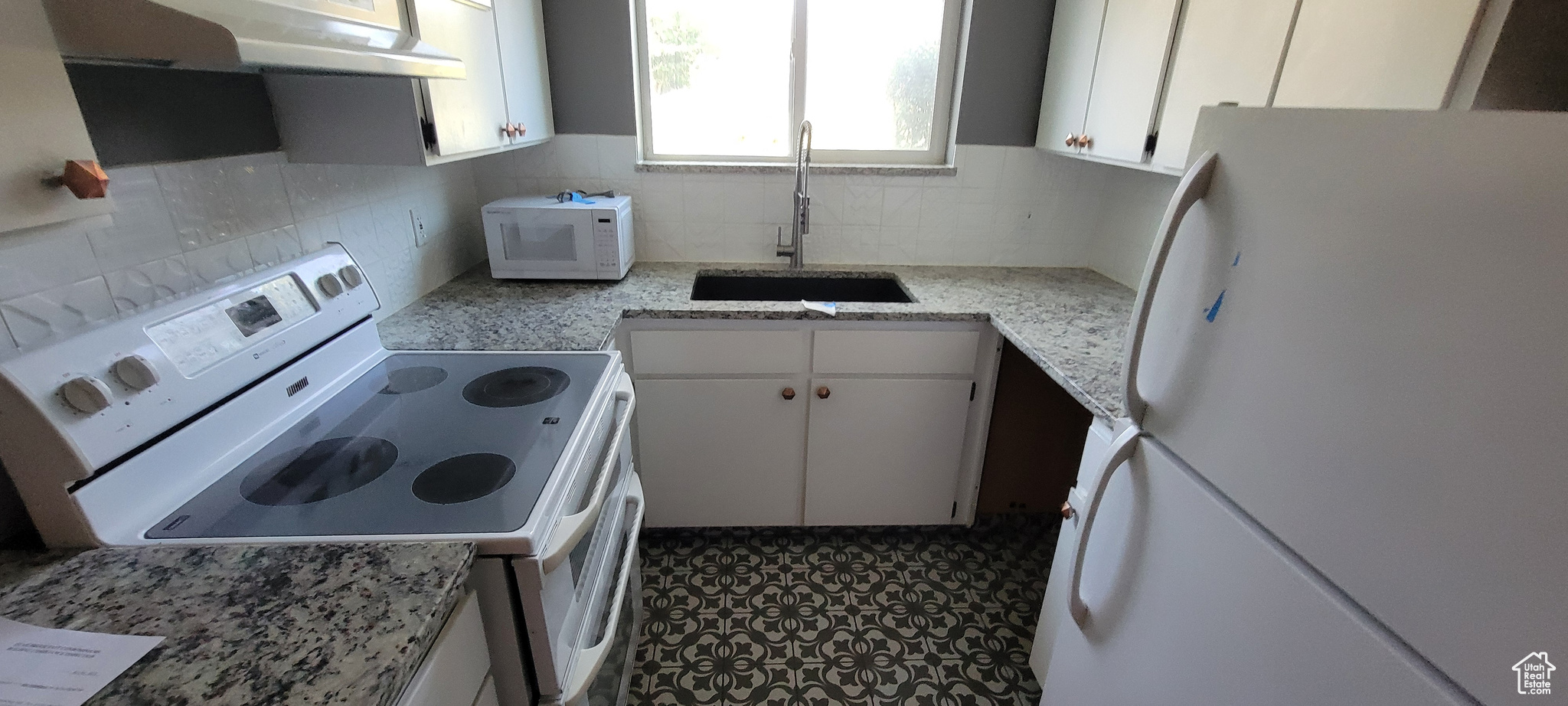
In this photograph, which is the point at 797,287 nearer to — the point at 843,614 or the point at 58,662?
the point at 843,614

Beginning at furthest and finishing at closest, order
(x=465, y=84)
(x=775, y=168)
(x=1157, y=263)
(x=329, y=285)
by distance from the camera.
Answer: (x=775, y=168) < (x=465, y=84) < (x=329, y=285) < (x=1157, y=263)

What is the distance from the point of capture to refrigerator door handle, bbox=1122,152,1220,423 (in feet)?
2.69

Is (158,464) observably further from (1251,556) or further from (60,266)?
(1251,556)

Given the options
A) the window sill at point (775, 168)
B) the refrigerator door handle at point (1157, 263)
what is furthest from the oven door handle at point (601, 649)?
the window sill at point (775, 168)

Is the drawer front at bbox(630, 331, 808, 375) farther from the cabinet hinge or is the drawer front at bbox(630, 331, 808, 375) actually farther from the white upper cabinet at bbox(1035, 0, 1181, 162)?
the white upper cabinet at bbox(1035, 0, 1181, 162)

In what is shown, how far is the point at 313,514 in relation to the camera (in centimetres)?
86

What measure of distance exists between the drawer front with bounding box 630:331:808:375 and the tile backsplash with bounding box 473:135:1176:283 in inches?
24.0

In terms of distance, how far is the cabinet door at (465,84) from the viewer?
132 cm

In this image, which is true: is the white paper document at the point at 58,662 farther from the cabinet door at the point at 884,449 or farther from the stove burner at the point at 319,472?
the cabinet door at the point at 884,449

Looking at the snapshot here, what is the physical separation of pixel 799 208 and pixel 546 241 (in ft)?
2.80

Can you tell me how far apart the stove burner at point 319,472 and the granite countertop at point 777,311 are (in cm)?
45

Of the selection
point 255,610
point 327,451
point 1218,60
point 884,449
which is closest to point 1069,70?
point 1218,60

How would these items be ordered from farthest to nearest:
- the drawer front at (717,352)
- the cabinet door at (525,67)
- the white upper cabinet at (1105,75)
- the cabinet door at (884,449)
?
the cabinet door at (884,449)
the drawer front at (717,352)
the cabinet door at (525,67)
the white upper cabinet at (1105,75)

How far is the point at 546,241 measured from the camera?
1971mm
